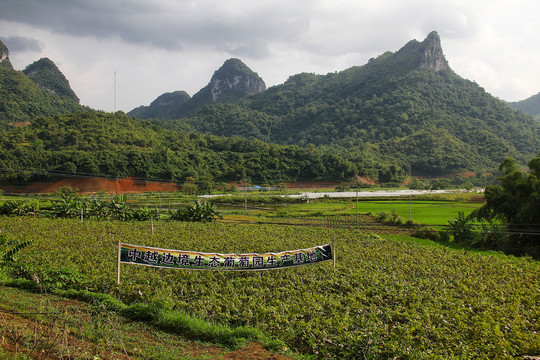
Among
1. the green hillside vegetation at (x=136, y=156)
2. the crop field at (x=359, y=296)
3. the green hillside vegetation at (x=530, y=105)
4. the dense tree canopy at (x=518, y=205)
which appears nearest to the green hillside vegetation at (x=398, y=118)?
the green hillside vegetation at (x=136, y=156)

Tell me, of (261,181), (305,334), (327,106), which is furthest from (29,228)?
(327,106)

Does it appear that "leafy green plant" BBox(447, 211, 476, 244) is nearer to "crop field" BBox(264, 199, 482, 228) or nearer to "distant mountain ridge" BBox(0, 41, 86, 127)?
"crop field" BBox(264, 199, 482, 228)

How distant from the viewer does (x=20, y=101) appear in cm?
7775

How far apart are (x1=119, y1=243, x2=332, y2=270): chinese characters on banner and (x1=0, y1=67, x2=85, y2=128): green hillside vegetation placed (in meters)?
77.8

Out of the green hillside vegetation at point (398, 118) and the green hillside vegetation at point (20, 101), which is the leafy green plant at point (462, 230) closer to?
the green hillside vegetation at point (398, 118)

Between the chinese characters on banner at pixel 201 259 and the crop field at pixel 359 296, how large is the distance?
0.58 m

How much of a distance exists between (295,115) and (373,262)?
5166 inches

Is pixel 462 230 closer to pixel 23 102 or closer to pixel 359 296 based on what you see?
pixel 359 296

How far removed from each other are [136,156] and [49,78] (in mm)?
76904

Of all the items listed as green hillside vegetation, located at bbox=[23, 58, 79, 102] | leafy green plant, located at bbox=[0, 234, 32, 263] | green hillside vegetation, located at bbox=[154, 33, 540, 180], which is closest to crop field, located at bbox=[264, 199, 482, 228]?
leafy green plant, located at bbox=[0, 234, 32, 263]

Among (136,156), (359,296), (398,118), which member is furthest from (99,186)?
(398,118)

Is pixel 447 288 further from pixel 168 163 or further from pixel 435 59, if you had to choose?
pixel 435 59

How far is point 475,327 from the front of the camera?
734 cm

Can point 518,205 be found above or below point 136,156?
below
